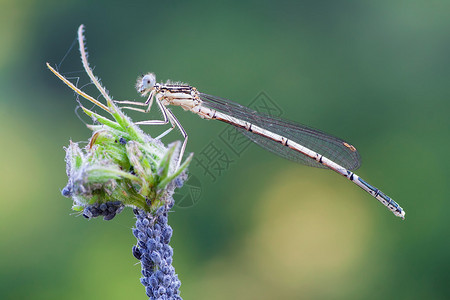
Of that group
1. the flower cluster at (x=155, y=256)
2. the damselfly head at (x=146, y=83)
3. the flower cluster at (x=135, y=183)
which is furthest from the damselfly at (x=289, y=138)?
the flower cluster at (x=155, y=256)

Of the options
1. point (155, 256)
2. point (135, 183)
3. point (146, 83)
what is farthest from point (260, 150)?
point (155, 256)

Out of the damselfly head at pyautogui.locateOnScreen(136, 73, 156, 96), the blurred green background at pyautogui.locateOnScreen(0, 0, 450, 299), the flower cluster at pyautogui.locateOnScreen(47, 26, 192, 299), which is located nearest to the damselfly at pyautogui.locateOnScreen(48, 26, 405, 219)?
the blurred green background at pyautogui.locateOnScreen(0, 0, 450, 299)

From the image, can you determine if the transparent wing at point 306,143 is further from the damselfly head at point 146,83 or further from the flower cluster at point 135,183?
the flower cluster at point 135,183

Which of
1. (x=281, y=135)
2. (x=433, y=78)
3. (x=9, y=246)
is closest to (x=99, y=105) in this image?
(x=281, y=135)

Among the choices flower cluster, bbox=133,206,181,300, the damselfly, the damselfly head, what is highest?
the damselfly

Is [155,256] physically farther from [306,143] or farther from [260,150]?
[260,150]

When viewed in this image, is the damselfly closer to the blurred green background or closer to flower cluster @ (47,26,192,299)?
the blurred green background
